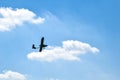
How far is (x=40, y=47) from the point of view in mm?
152000

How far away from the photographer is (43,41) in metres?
152

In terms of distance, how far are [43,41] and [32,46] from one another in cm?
1174

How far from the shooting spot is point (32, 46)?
534ft

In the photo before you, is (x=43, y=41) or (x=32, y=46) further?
(x=32, y=46)

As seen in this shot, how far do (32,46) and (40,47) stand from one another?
1138cm

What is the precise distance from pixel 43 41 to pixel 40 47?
2.52 meters

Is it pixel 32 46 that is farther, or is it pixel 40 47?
pixel 32 46
